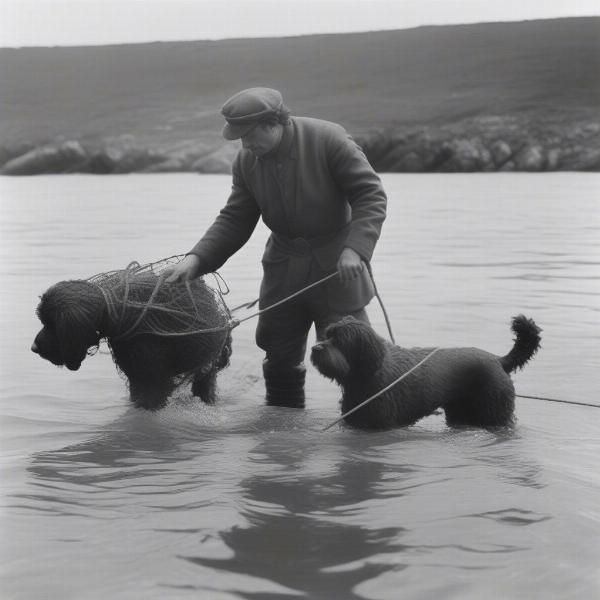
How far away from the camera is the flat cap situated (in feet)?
19.7

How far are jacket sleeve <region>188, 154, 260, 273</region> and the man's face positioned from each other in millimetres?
379

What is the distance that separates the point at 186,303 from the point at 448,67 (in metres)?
63.8

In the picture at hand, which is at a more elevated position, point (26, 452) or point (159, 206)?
point (159, 206)

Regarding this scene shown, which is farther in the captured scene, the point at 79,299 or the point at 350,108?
the point at 350,108

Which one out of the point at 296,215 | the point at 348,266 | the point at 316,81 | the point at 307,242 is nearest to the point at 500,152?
the point at 316,81

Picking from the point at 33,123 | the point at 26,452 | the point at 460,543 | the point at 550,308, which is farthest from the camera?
the point at 33,123

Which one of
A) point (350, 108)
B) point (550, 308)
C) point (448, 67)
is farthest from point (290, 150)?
point (448, 67)

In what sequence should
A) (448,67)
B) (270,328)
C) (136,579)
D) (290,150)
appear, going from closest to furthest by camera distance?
(136,579), (290,150), (270,328), (448,67)

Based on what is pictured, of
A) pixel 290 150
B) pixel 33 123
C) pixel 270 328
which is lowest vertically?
pixel 270 328

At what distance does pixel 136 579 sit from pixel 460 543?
50.7 inches

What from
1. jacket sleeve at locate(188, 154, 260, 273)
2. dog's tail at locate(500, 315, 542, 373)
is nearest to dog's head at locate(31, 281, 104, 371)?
jacket sleeve at locate(188, 154, 260, 273)

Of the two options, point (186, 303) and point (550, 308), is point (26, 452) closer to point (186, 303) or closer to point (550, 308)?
point (186, 303)

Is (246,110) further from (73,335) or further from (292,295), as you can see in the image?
(73,335)

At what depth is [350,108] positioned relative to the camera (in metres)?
61.8
